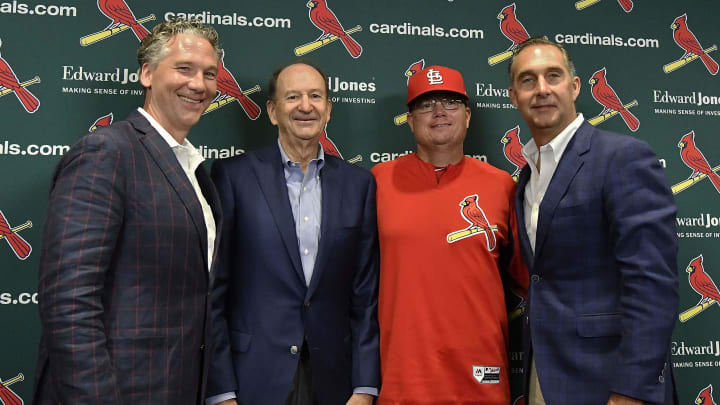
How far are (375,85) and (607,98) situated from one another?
1230mm

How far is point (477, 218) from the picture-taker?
2.21 metres

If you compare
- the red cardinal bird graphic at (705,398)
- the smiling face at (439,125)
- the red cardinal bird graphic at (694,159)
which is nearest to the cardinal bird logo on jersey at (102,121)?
the smiling face at (439,125)

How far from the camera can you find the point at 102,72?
8.12ft

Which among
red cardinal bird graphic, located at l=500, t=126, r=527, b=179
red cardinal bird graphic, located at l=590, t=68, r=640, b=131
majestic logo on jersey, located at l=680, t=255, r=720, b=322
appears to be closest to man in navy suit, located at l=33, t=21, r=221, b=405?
red cardinal bird graphic, located at l=500, t=126, r=527, b=179

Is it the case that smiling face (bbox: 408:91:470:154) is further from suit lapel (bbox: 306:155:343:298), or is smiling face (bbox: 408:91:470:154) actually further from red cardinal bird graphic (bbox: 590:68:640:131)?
red cardinal bird graphic (bbox: 590:68:640:131)

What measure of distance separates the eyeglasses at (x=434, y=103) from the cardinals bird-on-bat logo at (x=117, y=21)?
4.27 feet

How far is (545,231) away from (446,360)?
630 mm

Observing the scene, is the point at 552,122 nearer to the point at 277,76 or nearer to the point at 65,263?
the point at 277,76

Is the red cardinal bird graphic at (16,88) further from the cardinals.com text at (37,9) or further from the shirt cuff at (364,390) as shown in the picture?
the shirt cuff at (364,390)

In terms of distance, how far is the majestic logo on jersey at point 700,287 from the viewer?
110 inches

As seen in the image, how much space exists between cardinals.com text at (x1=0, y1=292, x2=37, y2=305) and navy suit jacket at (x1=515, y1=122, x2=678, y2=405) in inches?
82.0

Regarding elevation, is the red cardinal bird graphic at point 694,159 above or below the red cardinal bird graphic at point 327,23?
below

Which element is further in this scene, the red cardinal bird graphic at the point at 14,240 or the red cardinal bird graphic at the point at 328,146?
the red cardinal bird graphic at the point at 328,146

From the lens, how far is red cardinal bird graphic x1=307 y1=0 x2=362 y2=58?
8.69ft
